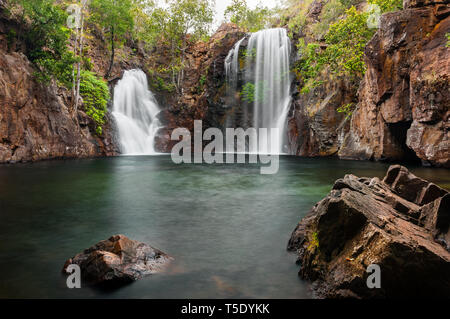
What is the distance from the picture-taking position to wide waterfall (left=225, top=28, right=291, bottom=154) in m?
26.3

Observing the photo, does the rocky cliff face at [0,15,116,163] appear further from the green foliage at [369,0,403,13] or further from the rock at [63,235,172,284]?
the green foliage at [369,0,403,13]

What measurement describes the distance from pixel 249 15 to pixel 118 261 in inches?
1730

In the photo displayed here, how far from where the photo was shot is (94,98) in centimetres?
2348

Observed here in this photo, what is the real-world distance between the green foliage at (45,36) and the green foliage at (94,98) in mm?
3178

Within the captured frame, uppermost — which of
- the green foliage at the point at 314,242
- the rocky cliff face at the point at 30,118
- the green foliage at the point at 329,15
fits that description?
the green foliage at the point at 329,15

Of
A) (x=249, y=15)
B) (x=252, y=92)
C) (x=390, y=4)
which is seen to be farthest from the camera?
(x=249, y=15)


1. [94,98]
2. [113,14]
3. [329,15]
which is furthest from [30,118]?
[329,15]

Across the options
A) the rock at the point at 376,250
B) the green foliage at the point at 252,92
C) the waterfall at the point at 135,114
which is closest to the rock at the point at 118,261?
the rock at the point at 376,250

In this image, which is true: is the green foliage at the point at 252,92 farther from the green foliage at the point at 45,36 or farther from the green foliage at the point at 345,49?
the green foliage at the point at 45,36

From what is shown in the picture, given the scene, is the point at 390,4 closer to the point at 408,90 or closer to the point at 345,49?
the point at 345,49

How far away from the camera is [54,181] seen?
11047 mm

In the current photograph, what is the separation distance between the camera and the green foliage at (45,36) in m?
17.3

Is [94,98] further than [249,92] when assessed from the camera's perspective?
No

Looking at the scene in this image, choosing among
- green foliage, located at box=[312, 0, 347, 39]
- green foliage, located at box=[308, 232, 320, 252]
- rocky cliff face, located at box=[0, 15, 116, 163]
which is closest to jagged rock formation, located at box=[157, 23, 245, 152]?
green foliage, located at box=[312, 0, 347, 39]
